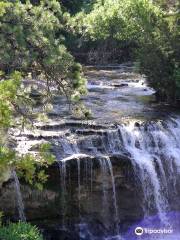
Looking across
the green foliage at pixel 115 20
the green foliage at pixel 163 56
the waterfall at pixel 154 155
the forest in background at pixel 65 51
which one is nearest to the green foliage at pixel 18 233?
the forest in background at pixel 65 51

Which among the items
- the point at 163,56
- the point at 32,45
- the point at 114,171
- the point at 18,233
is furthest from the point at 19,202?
the point at 163,56

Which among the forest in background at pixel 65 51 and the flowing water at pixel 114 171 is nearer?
the forest in background at pixel 65 51

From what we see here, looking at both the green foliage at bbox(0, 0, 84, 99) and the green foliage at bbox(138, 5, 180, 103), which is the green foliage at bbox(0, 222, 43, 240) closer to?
the green foliage at bbox(0, 0, 84, 99)

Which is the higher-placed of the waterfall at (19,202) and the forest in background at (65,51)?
the forest in background at (65,51)

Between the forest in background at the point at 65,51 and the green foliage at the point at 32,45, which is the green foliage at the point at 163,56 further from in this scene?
the green foliage at the point at 32,45

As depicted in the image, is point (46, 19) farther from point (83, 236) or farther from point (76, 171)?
point (83, 236)

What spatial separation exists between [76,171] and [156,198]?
2.66 m

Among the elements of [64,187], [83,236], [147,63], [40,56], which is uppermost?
[40,56]

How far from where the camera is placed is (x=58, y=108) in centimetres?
1919

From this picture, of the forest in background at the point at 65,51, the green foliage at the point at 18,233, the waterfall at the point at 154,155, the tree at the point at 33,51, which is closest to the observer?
the forest in background at the point at 65,51

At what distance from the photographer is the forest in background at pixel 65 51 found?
9398mm

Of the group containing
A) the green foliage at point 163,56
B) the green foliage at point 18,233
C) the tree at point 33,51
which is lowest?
the green foliage at point 18,233

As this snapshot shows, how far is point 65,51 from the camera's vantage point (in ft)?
39.8

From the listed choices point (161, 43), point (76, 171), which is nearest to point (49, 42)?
point (76, 171)
